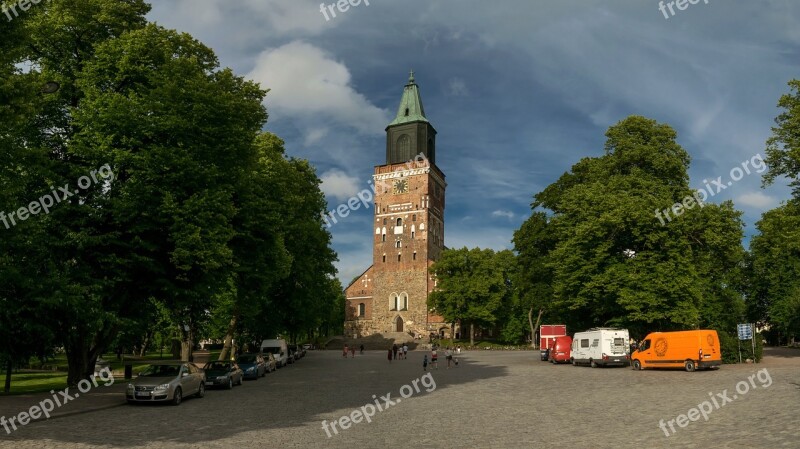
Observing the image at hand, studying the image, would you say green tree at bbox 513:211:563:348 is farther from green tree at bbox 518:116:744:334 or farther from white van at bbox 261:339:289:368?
white van at bbox 261:339:289:368

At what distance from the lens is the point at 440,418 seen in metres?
16.0

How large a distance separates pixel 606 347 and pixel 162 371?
86.1 feet

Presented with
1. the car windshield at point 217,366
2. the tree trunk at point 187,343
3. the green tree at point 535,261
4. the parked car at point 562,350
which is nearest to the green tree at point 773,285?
the green tree at point 535,261

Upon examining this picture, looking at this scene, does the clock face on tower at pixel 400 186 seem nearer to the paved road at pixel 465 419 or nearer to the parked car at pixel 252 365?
the parked car at pixel 252 365

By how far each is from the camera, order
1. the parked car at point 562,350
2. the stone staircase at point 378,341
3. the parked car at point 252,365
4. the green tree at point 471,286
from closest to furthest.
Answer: the parked car at point 252,365
the parked car at point 562,350
the green tree at point 471,286
the stone staircase at point 378,341

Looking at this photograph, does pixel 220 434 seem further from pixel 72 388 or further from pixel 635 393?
pixel 635 393

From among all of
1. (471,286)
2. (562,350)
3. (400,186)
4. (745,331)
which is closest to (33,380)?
(562,350)

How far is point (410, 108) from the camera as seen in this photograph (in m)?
95.0

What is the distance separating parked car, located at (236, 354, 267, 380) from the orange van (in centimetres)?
2121

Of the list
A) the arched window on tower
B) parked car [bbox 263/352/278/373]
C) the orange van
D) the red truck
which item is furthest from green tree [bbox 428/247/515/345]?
the orange van

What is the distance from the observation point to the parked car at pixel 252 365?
3225cm

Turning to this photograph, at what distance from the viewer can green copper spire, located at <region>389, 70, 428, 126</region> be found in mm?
93675

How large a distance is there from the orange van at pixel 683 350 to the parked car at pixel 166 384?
23896 mm

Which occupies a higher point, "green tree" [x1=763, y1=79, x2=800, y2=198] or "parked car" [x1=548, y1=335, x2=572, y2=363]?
"green tree" [x1=763, y1=79, x2=800, y2=198]
